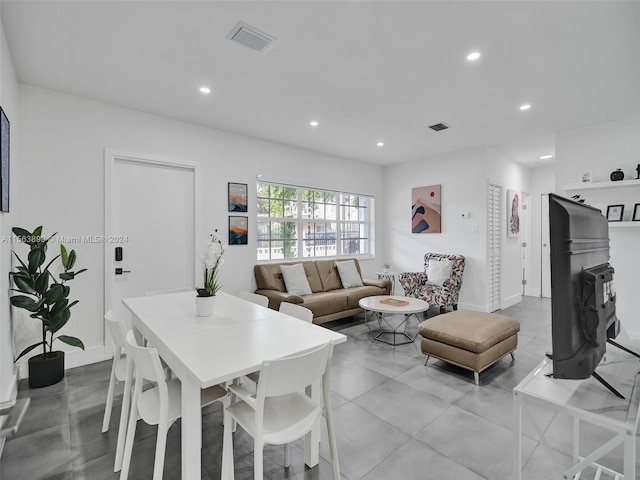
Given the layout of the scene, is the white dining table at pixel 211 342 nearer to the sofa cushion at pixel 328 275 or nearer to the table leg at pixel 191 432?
the table leg at pixel 191 432

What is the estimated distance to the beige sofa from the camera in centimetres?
412

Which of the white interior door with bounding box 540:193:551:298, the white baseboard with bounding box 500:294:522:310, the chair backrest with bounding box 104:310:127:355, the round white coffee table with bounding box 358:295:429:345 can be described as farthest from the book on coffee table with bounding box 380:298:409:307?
the white interior door with bounding box 540:193:551:298

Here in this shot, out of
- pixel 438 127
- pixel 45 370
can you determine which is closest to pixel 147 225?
pixel 45 370

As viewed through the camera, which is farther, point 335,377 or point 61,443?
point 335,377

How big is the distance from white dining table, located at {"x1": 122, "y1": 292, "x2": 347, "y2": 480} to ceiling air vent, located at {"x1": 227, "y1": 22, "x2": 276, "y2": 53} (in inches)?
78.3

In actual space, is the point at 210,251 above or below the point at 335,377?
above

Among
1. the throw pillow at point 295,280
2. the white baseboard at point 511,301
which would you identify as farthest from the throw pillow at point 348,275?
the white baseboard at point 511,301

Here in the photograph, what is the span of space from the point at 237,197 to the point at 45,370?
8.72 ft

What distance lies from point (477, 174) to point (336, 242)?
102 inches

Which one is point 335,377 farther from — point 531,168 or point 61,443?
point 531,168

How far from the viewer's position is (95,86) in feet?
9.74

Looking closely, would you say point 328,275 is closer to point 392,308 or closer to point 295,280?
point 295,280

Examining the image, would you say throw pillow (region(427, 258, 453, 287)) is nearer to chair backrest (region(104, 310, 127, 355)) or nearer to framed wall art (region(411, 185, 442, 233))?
framed wall art (region(411, 185, 442, 233))

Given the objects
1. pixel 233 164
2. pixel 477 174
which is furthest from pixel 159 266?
pixel 477 174
